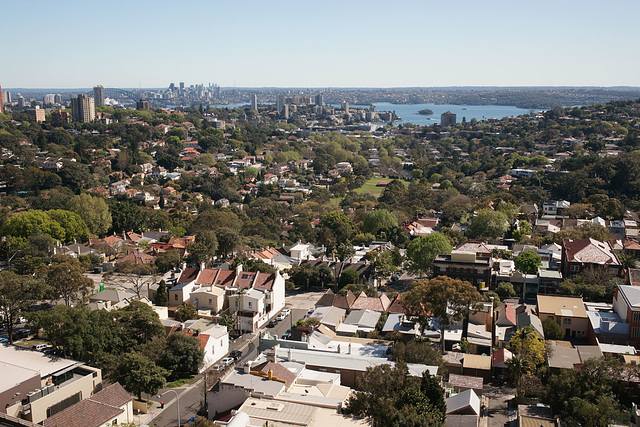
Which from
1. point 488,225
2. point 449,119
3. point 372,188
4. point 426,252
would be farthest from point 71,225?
point 449,119

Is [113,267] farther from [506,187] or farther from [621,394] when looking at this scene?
[506,187]

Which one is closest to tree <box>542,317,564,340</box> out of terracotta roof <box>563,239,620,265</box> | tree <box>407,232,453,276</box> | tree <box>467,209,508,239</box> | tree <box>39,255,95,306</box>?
terracotta roof <box>563,239,620,265</box>

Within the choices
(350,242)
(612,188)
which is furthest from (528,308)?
(612,188)

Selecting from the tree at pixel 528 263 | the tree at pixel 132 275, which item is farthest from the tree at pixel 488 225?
the tree at pixel 132 275

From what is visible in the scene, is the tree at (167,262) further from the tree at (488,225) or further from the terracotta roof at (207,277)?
the tree at (488,225)

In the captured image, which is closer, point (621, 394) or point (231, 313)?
point (621, 394)

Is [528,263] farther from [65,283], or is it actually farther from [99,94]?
[99,94]

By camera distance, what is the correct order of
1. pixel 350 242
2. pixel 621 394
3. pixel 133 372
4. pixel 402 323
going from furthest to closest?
1. pixel 350 242
2. pixel 402 323
3. pixel 133 372
4. pixel 621 394
